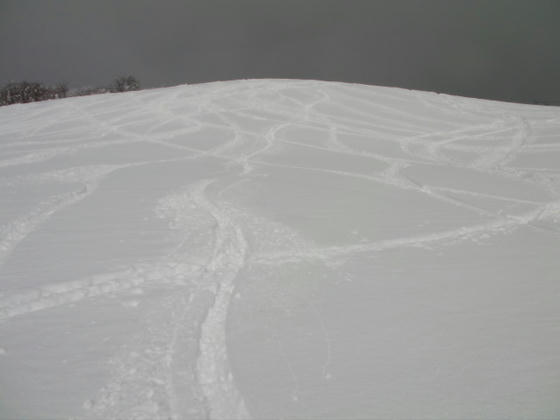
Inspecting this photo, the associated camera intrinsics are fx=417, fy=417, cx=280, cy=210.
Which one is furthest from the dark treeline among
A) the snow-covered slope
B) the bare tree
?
the snow-covered slope

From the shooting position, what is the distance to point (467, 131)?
11.4 m

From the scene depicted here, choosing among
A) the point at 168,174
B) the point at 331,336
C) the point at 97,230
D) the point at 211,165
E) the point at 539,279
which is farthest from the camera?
the point at 211,165

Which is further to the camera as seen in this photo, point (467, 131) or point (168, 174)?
point (467, 131)

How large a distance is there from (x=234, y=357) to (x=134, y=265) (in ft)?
5.09

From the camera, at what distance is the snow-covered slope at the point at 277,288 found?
2184mm

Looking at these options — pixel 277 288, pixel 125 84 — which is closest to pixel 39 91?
pixel 125 84

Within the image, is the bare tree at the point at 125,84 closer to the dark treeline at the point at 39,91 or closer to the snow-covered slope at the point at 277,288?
the dark treeline at the point at 39,91

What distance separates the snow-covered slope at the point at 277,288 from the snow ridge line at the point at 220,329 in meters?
0.01

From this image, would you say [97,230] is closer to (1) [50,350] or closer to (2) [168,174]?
(1) [50,350]

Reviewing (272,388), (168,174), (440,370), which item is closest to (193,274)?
(272,388)

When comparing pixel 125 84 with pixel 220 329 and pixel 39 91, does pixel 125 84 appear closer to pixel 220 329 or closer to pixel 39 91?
pixel 39 91

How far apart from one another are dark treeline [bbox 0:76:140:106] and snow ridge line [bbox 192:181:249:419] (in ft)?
162

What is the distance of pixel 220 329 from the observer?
2684 mm

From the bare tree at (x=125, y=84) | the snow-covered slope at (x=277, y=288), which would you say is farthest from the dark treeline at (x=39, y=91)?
the snow-covered slope at (x=277, y=288)
